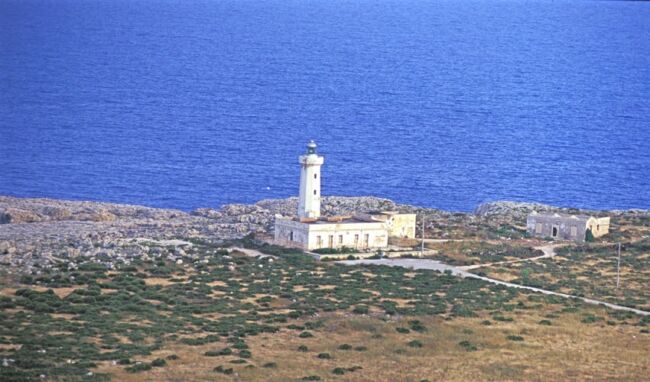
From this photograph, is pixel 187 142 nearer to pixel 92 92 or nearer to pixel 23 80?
pixel 92 92

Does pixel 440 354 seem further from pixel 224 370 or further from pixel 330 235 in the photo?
pixel 330 235

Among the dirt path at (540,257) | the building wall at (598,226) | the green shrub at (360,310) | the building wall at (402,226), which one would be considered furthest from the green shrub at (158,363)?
the building wall at (598,226)

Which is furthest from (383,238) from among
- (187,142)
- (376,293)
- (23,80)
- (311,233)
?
(23,80)

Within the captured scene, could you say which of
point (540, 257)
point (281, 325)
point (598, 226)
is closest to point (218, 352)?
point (281, 325)

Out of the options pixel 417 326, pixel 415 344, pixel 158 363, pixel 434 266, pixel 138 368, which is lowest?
pixel 138 368

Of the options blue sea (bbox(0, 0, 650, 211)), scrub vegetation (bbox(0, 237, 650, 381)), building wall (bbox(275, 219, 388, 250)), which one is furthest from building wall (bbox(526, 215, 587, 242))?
blue sea (bbox(0, 0, 650, 211))

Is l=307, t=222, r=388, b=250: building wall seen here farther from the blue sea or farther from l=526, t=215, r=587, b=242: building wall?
the blue sea

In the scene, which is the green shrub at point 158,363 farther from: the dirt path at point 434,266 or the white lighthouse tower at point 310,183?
the white lighthouse tower at point 310,183
